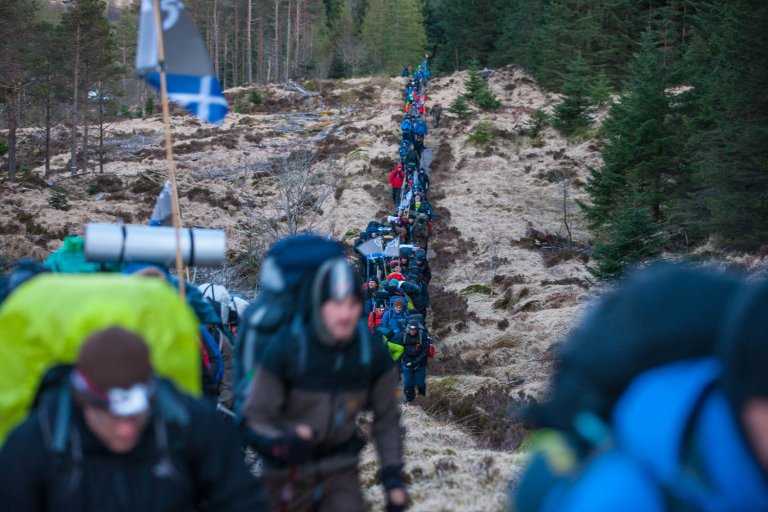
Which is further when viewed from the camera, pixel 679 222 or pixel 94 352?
pixel 679 222

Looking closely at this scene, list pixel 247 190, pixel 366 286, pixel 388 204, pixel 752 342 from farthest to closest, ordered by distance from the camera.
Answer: pixel 247 190 → pixel 388 204 → pixel 366 286 → pixel 752 342

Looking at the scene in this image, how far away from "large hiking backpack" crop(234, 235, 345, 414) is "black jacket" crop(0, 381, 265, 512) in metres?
0.75

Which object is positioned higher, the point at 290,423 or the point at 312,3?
the point at 312,3

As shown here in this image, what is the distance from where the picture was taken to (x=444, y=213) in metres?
26.4

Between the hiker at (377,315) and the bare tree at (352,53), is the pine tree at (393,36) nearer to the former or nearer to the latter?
the bare tree at (352,53)

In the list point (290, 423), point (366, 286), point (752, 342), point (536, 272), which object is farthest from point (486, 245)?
point (752, 342)

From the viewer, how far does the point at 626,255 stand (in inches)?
598

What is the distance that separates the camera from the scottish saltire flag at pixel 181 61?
15.4 ft

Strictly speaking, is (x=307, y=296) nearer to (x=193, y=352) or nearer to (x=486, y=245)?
(x=193, y=352)

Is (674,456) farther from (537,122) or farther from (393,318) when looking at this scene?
(537,122)

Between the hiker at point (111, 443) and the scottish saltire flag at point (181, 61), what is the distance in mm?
2929

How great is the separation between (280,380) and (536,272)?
18.2m

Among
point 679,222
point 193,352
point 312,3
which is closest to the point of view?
point 193,352

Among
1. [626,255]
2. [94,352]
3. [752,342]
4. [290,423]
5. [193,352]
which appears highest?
[752,342]
